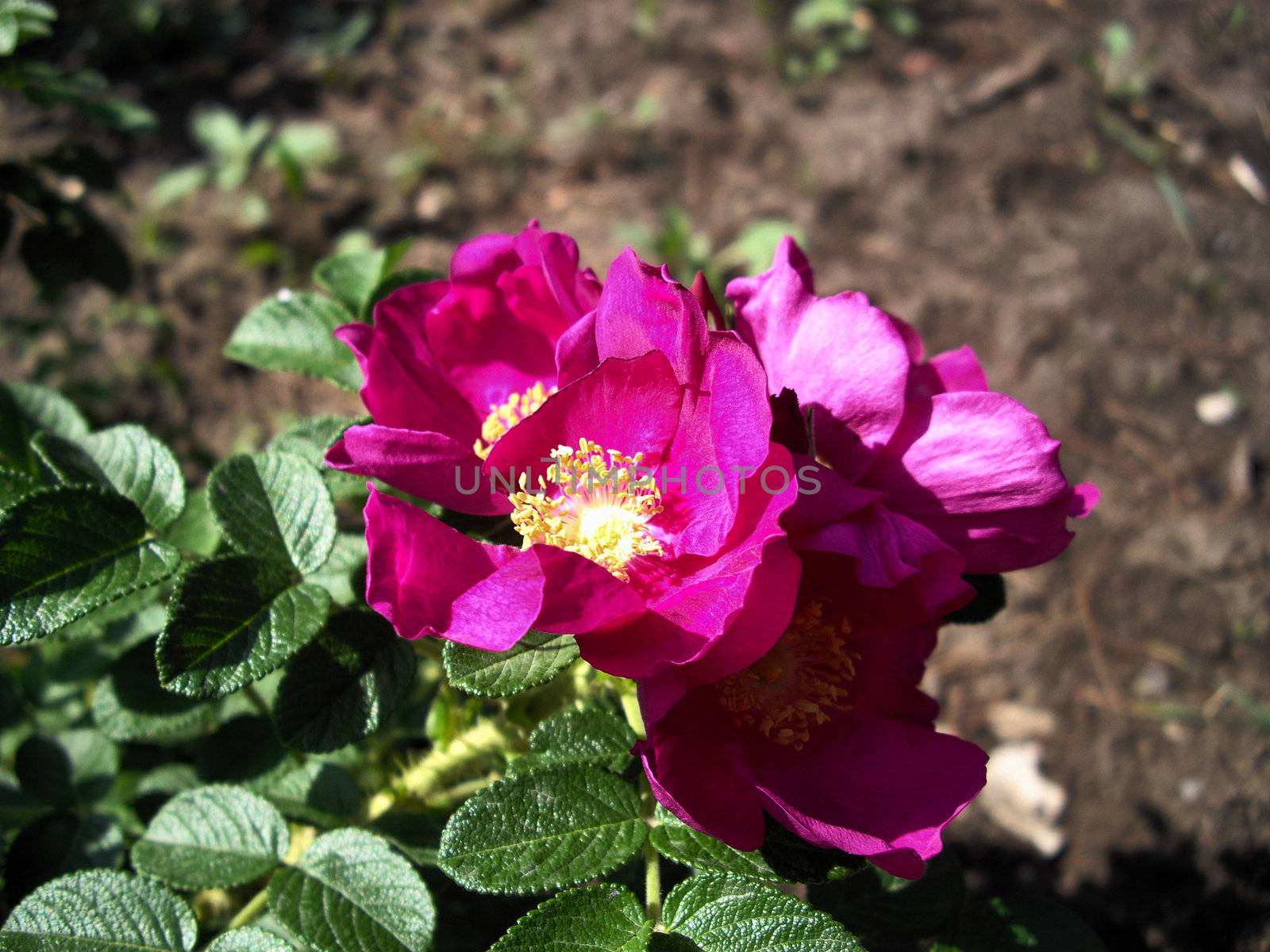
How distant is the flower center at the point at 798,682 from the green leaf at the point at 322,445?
56 cm

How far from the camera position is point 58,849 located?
57.0 inches

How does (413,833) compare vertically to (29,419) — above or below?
below

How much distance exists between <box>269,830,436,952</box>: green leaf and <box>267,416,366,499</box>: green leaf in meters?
0.44

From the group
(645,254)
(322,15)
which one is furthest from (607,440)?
(322,15)

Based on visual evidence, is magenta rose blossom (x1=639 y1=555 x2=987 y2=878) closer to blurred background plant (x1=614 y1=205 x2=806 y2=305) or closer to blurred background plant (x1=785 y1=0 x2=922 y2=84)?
blurred background plant (x1=614 y1=205 x2=806 y2=305)

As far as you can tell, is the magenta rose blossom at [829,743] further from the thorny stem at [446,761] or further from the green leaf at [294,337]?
the green leaf at [294,337]

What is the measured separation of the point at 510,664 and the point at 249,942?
46 centimetres

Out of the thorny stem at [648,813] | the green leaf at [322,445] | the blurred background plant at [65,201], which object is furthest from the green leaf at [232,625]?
the blurred background plant at [65,201]

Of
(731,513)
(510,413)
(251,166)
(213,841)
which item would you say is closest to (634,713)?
(731,513)

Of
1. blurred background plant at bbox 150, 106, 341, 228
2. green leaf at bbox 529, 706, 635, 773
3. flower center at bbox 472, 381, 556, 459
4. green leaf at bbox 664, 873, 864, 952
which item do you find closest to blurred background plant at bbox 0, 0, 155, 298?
flower center at bbox 472, 381, 556, 459

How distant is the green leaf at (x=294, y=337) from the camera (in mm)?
1425

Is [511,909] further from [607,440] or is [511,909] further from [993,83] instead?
[993,83]

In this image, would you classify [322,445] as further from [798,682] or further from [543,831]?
[798,682]

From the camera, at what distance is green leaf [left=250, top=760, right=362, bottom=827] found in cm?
136
